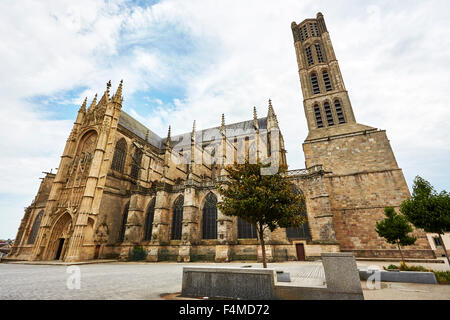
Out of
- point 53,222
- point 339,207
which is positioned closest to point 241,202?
point 339,207

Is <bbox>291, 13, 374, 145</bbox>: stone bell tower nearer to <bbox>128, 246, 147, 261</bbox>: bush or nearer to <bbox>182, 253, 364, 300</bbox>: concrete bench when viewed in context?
<bbox>182, 253, 364, 300</bbox>: concrete bench

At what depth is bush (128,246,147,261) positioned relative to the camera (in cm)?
2083

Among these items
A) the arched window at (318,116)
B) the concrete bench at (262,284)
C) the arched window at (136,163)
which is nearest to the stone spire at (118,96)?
the arched window at (136,163)

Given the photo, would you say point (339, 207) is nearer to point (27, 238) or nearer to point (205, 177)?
point (205, 177)

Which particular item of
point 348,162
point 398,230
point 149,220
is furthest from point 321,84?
point 149,220

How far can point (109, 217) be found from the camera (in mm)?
22656

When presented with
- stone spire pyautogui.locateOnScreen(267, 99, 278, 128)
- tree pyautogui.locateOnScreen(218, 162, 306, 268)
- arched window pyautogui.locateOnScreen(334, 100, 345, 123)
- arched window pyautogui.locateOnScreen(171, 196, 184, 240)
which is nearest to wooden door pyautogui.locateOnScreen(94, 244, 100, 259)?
arched window pyautogui.locateOnScreen(171, 196, 184, 240)

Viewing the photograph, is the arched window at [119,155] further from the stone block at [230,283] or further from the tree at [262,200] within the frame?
the stone block at [230,283]

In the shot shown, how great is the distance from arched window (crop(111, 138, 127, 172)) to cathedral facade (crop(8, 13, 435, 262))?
134mm

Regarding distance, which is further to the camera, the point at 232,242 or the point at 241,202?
the point at 232,242

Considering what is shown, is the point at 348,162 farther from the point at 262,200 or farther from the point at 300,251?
the point at 262,200

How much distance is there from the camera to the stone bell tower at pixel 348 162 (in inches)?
661
